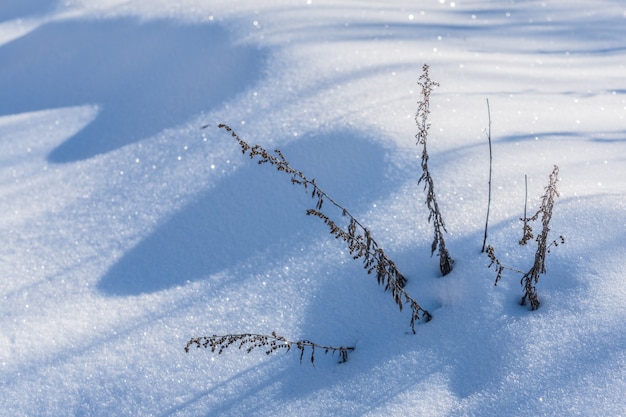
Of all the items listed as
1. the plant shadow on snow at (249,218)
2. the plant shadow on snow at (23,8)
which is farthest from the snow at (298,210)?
the plant shadow on snow at (23,8)

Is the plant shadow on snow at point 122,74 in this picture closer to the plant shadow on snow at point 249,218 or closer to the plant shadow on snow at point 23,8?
the plant shadow on snow at point 23,8

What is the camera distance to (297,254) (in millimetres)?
2254

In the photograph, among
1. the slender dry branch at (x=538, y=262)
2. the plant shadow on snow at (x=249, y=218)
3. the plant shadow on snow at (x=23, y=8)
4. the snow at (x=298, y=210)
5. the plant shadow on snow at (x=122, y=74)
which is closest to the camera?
the slender dry branch at (x=538, y=262)

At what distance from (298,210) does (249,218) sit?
0.65 ft

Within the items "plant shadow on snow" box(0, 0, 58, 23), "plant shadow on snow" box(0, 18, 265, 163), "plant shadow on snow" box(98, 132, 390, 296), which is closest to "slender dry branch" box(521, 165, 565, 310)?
Result: "plant shadow on snow" box(98, 132, 390, 296)

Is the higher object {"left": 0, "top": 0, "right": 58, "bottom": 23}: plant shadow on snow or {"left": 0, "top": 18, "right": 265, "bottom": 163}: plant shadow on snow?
{"left": 0, "top": 0, "right": 58, "bottom": 23}: plant shadow on snow

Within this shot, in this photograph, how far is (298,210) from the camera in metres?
2.41

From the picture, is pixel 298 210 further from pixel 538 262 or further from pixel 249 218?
pixel 538 262

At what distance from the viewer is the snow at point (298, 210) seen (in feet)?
5.96

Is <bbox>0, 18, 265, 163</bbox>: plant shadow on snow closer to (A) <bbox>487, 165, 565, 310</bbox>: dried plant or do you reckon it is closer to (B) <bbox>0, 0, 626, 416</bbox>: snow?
(B) <bbox>0, 0, 626, 416</bbox>: snow

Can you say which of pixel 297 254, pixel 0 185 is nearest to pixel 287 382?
pixel 297 254

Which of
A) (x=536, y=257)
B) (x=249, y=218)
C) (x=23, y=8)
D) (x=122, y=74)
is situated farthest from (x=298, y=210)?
(x=23, y=8)

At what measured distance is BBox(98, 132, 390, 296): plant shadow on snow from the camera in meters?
2.33

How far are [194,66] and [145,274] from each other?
141 centimetres
